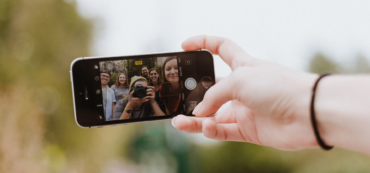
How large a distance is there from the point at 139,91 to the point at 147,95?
3 cm

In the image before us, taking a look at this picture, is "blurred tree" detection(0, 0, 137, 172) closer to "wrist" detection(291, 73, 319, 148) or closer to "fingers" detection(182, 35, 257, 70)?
"fingers" detection(182, 35, 257, 70)

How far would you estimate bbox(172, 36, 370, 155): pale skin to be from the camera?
0.40 meters

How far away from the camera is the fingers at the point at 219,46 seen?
661mm

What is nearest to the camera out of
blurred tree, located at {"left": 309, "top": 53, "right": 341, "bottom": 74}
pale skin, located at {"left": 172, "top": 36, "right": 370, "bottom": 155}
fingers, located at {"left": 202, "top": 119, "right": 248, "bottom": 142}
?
pale skin, located at {"left": 172, "top": 36, "right": 370, "bottom": 155}

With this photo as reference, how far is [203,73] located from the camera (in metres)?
0.69

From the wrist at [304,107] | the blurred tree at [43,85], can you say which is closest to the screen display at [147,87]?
the wrist at [304,107]

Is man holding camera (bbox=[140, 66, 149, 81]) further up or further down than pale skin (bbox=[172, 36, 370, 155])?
further up

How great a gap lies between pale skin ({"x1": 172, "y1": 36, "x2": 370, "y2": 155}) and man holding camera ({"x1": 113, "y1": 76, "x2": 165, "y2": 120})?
126 millimetres

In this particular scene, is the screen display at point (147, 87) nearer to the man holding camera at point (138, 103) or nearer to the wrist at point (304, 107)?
the man holding camera at point (138, 103)

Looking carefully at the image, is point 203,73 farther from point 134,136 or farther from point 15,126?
point 15,126

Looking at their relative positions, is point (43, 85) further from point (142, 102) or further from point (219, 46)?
point (219, 46)

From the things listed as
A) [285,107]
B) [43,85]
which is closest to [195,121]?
[285,107]

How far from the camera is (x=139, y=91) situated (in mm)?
675

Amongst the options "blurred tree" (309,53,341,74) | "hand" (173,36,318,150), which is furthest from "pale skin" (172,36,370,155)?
"blurred tree" (309,53,341,74)
